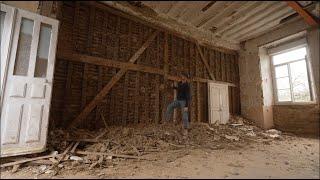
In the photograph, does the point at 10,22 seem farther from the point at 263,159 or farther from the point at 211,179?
the point at 263,159

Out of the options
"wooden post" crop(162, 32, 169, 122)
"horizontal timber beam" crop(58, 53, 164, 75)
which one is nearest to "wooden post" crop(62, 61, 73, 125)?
"horizontal timber beam" crop(58, 53, 164, 75)

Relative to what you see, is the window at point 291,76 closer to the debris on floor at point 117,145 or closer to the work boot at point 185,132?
the debris on floor at point 117,145

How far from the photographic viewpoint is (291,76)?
7.20 meters

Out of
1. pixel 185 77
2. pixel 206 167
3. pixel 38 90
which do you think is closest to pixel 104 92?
pixel 38 90

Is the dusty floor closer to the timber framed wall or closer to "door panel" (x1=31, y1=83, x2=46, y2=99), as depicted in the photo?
"door panel" (x1=31, y1=83, x2=46, y2=99)

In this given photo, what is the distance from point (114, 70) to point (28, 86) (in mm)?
2648

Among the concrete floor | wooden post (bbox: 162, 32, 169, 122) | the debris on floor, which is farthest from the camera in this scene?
wooden post (bbox: 162, 32, 169, 122)

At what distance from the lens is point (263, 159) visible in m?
3.64

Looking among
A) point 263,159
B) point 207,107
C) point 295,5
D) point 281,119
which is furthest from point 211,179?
point 281,119

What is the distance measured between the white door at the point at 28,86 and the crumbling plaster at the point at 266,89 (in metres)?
7.39

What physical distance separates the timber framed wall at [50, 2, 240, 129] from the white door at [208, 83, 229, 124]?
0.29m

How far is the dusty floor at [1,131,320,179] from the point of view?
2725 millimetres

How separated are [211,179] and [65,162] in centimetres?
240

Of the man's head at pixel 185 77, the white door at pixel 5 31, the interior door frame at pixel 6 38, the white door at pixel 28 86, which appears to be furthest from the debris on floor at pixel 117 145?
the man's head at pixel 185 77
